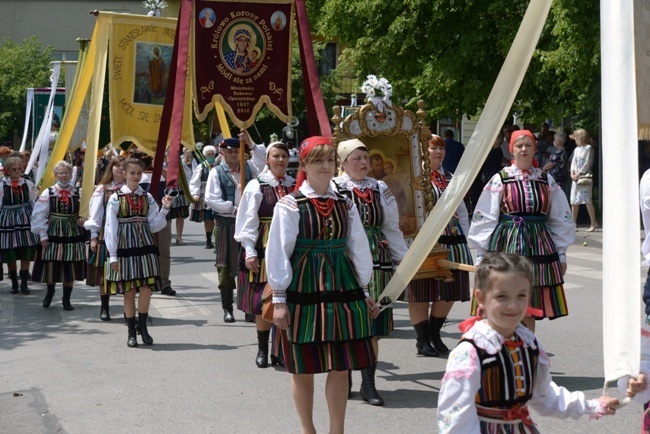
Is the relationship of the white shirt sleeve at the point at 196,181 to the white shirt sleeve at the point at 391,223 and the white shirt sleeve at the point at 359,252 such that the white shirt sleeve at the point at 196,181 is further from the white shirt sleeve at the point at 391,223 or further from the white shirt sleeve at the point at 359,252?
the white shirt sleeve at the point at 359,252

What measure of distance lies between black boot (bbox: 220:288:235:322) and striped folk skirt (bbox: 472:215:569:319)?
391 cm

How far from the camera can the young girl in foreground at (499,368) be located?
12.3 ft

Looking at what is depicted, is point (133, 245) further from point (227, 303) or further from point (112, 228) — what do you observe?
point (227, 303)

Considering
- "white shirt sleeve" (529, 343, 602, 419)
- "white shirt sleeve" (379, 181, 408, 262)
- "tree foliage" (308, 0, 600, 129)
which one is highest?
"tree foliage" (308, 0, 600, 129)

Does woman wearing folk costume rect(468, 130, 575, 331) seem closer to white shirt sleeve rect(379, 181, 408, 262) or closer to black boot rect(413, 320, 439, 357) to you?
white shirt sleeve rect(379, 181, 408, 262)

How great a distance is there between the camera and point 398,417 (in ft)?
22.5

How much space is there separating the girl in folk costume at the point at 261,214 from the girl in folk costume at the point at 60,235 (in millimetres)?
3864

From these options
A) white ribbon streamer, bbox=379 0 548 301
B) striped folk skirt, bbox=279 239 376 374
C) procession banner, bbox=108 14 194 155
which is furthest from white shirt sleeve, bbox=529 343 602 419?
procession banner, bbox=108 14 194 155

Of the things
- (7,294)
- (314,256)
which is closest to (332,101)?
(7,294)

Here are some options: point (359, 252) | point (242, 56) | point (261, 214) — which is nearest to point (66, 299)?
point (242, 56)

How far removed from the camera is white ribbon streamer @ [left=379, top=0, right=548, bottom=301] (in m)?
4.33

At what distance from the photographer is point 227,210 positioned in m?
10.4

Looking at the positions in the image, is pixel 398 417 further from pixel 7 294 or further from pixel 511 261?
pixel 7 294

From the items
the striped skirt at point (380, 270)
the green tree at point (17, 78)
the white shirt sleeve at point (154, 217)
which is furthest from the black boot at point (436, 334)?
the green tree at point (17, 78)
